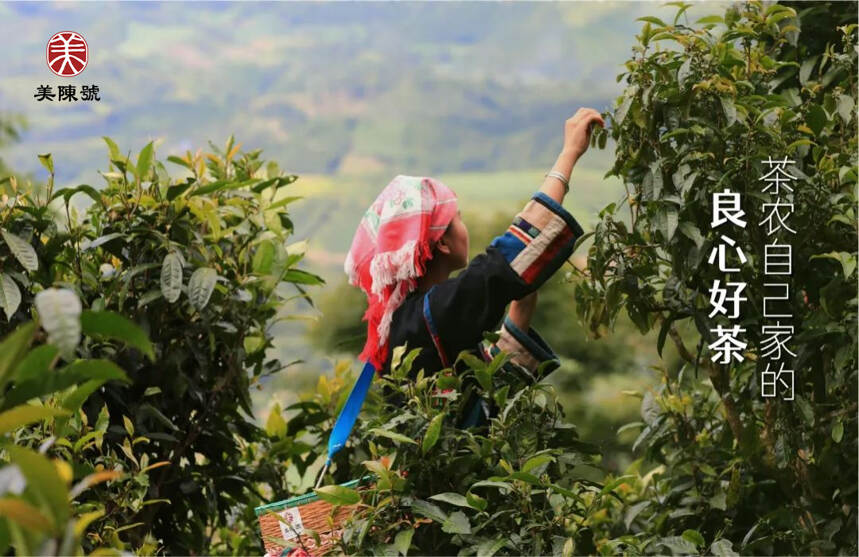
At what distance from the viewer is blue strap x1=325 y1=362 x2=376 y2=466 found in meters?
1.90

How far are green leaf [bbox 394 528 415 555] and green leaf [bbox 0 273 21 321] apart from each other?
761 millimetres

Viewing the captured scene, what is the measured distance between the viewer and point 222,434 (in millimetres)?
2199

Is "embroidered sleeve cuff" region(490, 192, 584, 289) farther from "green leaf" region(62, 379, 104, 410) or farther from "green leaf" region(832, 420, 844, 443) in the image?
"green leaf" region(62, 379, 104, 410)

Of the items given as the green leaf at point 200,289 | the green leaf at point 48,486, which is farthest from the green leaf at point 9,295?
the green leaf at point 48,486

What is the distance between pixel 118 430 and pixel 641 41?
45.0 inches

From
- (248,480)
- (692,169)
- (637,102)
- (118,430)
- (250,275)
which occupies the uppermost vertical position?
(637,102)

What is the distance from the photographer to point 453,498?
1574 mm

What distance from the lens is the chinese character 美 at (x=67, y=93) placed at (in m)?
2.39

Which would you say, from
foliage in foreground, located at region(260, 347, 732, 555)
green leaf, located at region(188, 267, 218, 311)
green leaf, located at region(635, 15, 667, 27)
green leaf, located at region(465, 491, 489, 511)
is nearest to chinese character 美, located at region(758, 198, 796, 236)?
green leaf, located at region(635, 15, 667, 27)

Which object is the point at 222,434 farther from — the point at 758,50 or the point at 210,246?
the point at 758,50

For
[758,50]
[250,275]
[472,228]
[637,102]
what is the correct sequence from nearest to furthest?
[637,102]
[758,50]
[250,275]
[472,228]

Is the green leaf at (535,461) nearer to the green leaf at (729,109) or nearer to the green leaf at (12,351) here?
the green leaf at (729,109)

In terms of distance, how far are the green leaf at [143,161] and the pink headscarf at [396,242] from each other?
438 mm

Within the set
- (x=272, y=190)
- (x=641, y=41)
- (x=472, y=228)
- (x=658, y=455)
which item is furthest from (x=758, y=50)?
(x=472, y=228)
